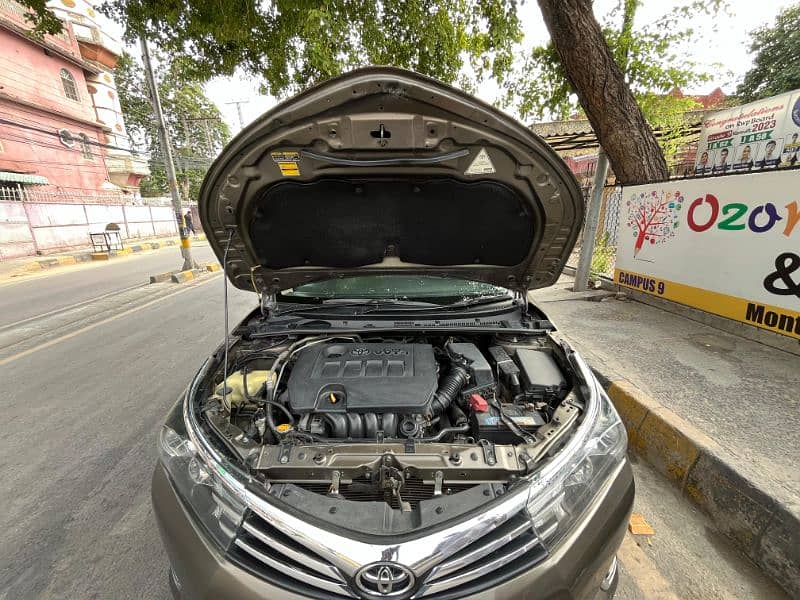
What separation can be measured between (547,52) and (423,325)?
595cm

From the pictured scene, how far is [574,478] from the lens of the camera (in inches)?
50.3

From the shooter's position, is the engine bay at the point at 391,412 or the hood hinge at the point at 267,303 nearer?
the engine bay at the point at 391,412

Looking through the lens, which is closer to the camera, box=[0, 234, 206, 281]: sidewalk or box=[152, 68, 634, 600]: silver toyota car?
box=[152, 68, 634, 600]: silver toyota car

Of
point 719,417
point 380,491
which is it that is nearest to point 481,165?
point 380,491

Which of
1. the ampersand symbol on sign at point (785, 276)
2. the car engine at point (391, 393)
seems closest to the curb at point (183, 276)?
the car engine at point (391, 393)

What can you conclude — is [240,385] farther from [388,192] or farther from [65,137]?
[65,137]

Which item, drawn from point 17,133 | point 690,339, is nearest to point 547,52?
point 690,339

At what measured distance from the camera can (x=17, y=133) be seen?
16.3 meters

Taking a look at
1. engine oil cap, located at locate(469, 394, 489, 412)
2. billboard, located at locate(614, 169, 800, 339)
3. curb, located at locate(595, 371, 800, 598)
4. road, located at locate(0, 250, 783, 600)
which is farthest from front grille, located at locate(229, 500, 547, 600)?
billboard, located at locate(614, 169, 800, 339)

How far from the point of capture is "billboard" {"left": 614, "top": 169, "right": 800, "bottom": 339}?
3.28 m

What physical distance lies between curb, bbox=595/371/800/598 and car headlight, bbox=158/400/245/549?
2.39m

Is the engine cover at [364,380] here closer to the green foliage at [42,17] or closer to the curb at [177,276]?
the green foliage at [42,17]

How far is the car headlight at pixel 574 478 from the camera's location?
1166mm

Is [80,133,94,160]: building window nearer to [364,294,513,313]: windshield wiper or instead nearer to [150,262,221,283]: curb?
[150,262,221,283]: curb
